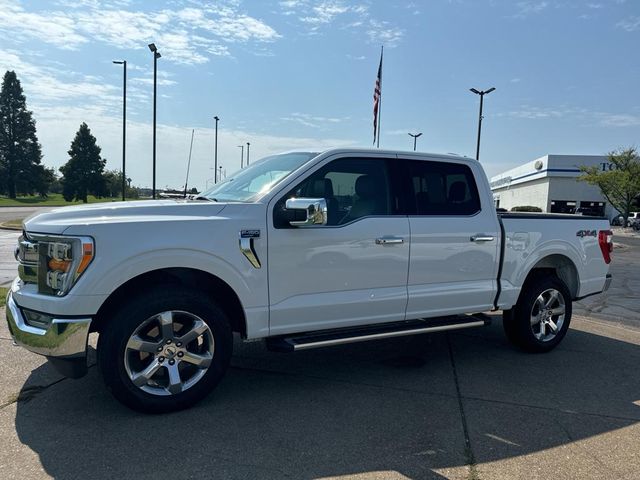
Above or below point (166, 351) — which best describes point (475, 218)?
above

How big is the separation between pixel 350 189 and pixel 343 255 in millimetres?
633

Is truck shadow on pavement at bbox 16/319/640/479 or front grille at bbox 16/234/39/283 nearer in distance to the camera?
truck shadow on pavement at bbox 16/319/640/479

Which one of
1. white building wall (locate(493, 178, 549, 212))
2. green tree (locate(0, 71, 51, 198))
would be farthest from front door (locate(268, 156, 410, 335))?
green tree (locate(0, 71, 51, 198))

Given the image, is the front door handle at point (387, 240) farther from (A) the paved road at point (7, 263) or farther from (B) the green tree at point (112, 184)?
(B) the green tree at point (112, 184)

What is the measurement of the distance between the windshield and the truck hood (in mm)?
443

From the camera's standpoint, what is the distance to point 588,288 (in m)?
5.85

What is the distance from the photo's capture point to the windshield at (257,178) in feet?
13.8

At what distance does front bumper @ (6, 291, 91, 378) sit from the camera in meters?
3.31

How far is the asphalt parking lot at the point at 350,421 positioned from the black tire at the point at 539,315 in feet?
0.63

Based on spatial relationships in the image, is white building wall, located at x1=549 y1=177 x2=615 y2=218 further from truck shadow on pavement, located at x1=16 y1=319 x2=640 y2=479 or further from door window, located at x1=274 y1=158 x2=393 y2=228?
door window, located at x1=274 y1=158 x2=393 y2=228

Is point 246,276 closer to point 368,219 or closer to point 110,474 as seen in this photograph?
point 368,219

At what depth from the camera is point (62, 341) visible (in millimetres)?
3312

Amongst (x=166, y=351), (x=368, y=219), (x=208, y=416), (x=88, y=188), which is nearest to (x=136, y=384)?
(x=166, y=351)

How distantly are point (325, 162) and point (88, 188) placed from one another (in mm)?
75932
